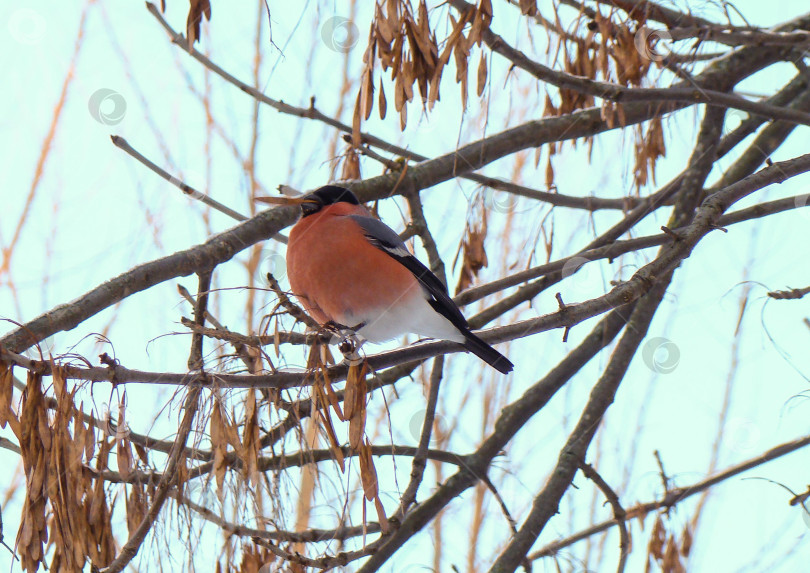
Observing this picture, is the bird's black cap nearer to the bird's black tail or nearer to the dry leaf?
the bird's black tail

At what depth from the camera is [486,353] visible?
2.27 meters

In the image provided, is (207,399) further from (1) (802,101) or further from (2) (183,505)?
(1) (802,101)

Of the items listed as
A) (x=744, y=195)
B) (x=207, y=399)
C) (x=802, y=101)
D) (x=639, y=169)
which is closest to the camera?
(x=207, y=399)

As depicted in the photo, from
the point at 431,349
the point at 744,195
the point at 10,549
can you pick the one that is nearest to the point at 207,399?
the point at 10,549

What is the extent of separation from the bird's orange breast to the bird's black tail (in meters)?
0.27

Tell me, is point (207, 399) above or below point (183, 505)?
above

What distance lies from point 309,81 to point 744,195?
150 cm

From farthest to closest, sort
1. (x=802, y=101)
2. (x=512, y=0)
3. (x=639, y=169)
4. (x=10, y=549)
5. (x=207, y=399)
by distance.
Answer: (x=802, y=101) → (x=639, y=169) → (x=512, y=0) → (x=207, y=399) → (x=10, y=549)

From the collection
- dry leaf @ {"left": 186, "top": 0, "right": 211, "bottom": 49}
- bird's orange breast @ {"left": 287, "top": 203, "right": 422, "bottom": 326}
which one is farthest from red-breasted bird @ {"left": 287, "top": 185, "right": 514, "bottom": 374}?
dry leaf @ {"left": 186, "top": 0, "right": 211, "bottom": 49}

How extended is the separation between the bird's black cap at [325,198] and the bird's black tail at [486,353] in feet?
1.96

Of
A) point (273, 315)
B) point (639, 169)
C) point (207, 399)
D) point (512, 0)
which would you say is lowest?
point (207, 399)

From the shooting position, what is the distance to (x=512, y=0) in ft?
6.57

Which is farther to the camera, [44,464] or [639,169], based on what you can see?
[639,169]

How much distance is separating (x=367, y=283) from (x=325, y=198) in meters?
0.43
